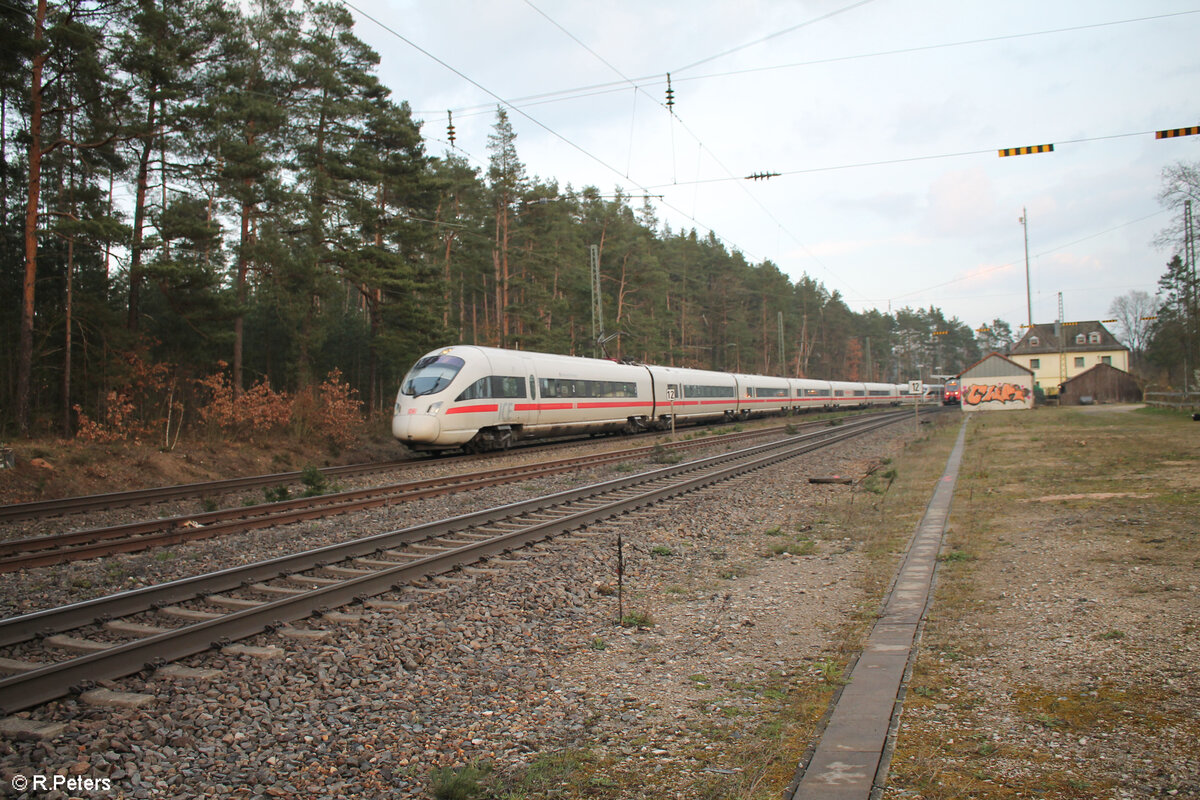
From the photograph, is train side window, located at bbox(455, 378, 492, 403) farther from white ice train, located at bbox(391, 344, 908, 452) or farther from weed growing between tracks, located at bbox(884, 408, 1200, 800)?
weed growing between tracks, located at bbox(884, 408, 1200, 800)

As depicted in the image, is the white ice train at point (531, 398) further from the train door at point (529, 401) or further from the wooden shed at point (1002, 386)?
the wooden shed at point (1002, 386)

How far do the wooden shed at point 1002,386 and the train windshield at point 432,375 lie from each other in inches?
1765

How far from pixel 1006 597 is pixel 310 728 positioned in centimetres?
589

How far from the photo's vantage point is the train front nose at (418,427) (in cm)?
1822

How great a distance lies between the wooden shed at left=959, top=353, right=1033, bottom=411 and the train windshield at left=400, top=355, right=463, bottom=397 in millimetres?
44833

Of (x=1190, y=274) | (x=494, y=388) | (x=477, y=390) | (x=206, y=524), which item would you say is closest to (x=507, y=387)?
(x=494, y=388)

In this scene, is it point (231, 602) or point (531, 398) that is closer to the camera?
point (231, 602)

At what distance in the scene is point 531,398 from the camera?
21922mm

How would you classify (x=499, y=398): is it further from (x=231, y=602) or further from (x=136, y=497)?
(x=231, y=602)

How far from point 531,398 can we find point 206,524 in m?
12.4

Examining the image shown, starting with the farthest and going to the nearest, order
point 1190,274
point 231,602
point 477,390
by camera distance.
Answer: point 1190,274, point 477,390, point 231,602

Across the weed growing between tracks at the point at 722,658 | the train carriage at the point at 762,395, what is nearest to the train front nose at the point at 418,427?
the weed growing between tracks at the point at 722,658

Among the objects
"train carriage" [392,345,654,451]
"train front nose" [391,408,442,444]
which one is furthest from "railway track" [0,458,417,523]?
"train carriage" [392,345,654,451]

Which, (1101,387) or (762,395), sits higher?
(762,395)
